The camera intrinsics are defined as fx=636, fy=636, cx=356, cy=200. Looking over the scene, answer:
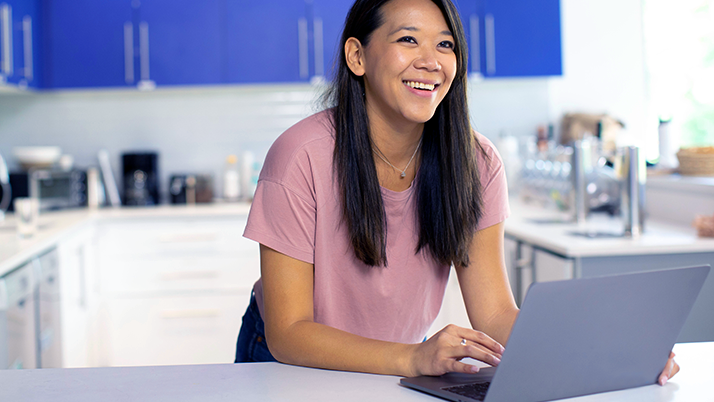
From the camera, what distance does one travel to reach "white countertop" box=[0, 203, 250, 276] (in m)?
2.19

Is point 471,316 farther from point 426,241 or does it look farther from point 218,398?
point 218,398

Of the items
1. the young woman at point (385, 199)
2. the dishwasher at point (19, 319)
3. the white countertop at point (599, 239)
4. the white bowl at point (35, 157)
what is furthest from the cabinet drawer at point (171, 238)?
the young woman at point (385, 199)

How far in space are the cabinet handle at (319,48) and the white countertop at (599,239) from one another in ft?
4.81

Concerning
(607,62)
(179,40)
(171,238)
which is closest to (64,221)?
(171,238)

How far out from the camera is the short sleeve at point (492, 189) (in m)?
1.20

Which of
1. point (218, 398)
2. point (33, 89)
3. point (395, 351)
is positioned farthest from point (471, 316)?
point (33, 89)

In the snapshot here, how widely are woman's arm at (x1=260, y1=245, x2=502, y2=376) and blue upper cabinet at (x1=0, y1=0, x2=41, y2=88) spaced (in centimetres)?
272

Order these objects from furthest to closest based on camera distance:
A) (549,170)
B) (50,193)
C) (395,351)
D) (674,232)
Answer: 1. (50,193)
2. (549,170)
3. (674,232)
4. (395,351)

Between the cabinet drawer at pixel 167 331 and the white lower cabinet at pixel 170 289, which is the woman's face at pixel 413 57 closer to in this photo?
the white lower cabinet at pixel 170 289

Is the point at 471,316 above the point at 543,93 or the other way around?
the other way around

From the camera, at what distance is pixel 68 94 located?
12.6ft

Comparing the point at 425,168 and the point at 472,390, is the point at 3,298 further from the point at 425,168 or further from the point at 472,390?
the point at 472,390

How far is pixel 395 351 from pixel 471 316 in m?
0.33

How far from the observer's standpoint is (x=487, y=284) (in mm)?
1181
